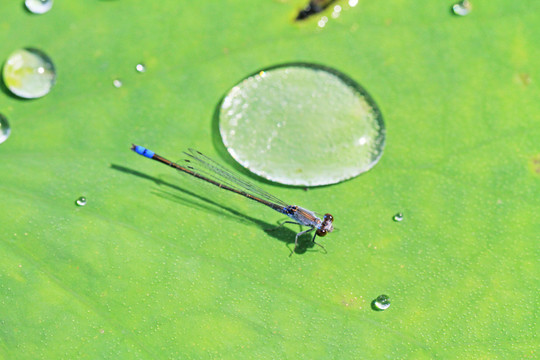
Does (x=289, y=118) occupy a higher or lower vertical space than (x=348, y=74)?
lower

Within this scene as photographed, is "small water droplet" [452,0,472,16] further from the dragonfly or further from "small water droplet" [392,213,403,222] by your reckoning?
the dragonfly

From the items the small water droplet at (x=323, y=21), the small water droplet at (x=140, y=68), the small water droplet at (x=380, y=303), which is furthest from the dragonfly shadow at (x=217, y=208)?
the small water droplet at (x=323, y=21)

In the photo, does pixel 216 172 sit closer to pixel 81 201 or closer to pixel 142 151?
pixel 142 151

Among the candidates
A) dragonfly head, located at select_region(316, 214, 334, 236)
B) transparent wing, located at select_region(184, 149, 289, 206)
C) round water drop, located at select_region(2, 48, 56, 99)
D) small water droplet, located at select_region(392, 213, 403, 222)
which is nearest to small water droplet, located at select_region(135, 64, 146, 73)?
round water drop, located at select_region(2, 48, 56, 99)

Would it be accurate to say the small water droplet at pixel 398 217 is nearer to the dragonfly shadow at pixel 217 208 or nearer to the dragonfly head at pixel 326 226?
the dragonfly head at pixel 326 226

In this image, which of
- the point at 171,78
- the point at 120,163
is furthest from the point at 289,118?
the point at 120,163

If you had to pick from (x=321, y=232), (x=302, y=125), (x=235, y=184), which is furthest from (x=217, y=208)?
(x=302, y=125)

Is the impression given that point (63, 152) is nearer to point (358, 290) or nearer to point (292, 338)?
point (292, 338)
